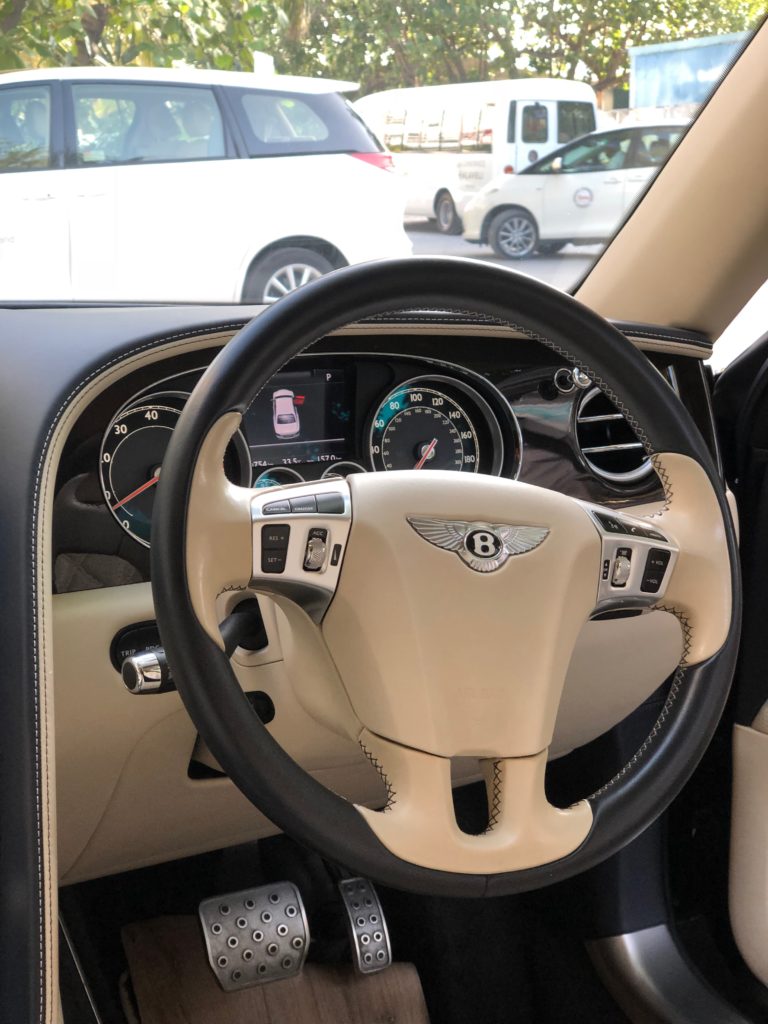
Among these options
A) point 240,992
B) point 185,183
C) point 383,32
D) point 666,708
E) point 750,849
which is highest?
point 383,32

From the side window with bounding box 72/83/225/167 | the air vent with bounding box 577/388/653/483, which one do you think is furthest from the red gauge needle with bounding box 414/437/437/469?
the side window with bounding box 72/83/225/167

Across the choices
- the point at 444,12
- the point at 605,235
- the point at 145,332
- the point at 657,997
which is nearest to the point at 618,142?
the point at 605,235

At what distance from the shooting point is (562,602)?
41.2 inches

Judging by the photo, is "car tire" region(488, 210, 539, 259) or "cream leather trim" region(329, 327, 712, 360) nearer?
"cream leather trim" region(329, 327, 712, 360)

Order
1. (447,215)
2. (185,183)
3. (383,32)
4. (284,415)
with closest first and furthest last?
(284,415)
(383,32)
(447,215)
(185,183)

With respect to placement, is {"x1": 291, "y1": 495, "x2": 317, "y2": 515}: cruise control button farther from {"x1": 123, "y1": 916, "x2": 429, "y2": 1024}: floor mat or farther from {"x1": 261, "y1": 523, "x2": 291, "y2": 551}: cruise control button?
{"x1": 123, "y1": 916, "x2": 429, "y2": 1024}: floor mat

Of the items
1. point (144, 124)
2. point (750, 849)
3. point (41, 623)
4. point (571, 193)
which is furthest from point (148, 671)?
point (144, 124)

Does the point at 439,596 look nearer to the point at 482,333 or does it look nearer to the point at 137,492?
the point at 137,492

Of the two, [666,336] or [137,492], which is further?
[666,336]

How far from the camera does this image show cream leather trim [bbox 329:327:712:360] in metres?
1.46

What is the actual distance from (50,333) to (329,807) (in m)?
0.71

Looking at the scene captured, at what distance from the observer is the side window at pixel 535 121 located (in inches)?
93.1

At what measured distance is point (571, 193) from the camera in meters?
2.45

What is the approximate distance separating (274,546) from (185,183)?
2238mm
